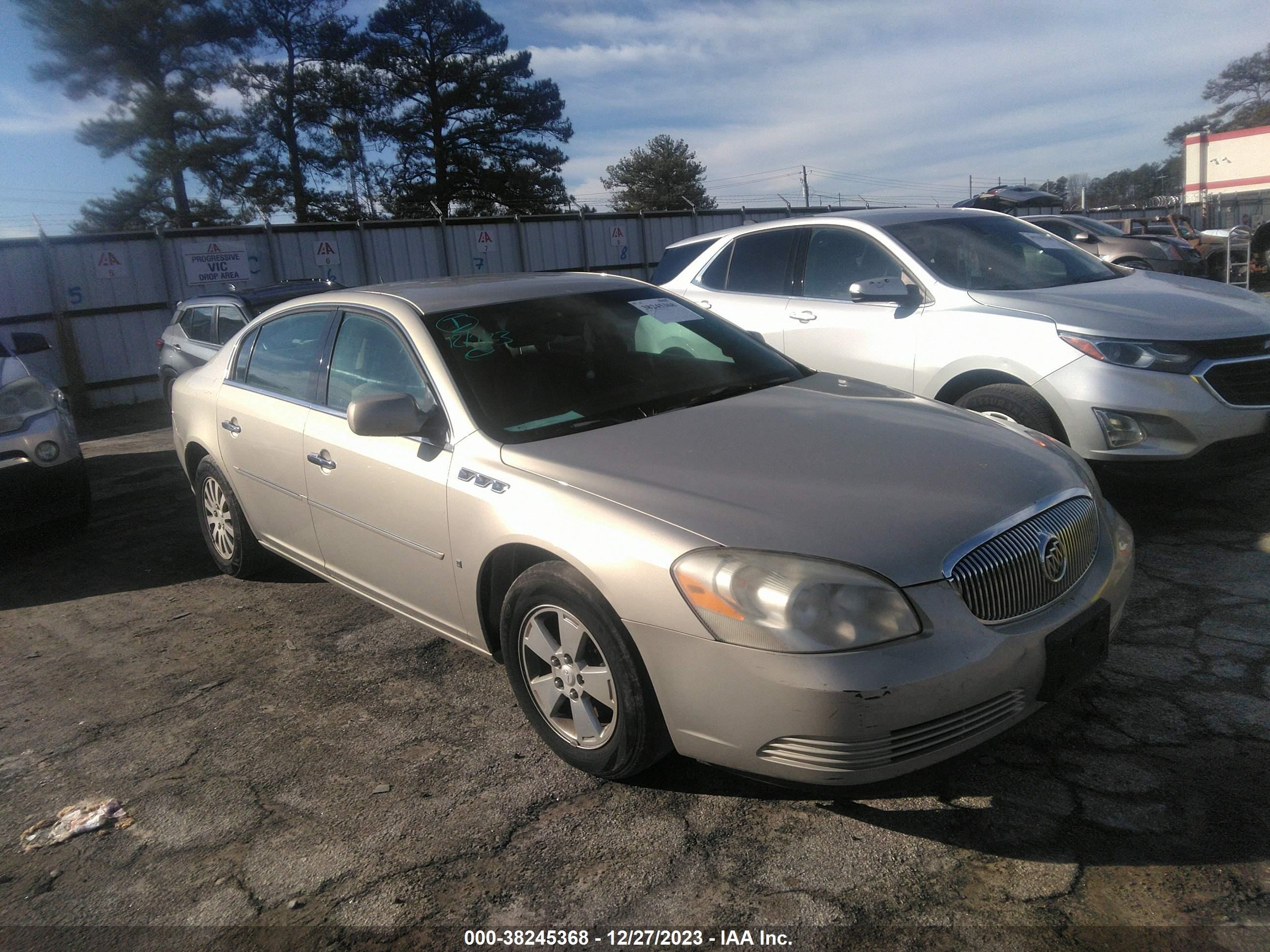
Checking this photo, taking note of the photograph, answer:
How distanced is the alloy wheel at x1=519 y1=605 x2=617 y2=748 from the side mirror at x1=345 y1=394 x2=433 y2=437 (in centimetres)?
82

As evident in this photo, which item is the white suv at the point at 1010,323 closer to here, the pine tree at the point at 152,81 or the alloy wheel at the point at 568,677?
the alloy wheel at the point at 568,677

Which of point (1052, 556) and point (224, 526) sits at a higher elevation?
point (1052, 556)

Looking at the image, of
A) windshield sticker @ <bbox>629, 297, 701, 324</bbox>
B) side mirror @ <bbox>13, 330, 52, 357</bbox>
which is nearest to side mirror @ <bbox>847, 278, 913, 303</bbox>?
windshield sticker @ <bbox>629, 297, 701, 324</bbox>

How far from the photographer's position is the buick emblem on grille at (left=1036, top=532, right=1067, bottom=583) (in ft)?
8.55

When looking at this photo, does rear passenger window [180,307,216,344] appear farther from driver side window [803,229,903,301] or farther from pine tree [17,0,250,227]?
pine tree [17,0,250,227]

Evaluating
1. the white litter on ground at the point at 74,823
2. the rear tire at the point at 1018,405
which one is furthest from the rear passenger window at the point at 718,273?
the white litter on ground at the point at 74,823

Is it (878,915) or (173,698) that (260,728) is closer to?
(173,698)

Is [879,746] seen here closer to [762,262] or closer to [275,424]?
[275,424]

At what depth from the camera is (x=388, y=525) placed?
348 cm

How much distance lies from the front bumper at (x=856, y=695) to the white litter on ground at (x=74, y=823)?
1742 mm

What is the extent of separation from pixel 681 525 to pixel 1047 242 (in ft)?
14.5

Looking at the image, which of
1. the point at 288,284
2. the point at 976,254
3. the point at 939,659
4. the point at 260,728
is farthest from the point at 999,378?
the point at 288,284

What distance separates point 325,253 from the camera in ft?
54.5

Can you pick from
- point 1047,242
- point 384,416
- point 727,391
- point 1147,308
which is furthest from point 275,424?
point 1047,242
